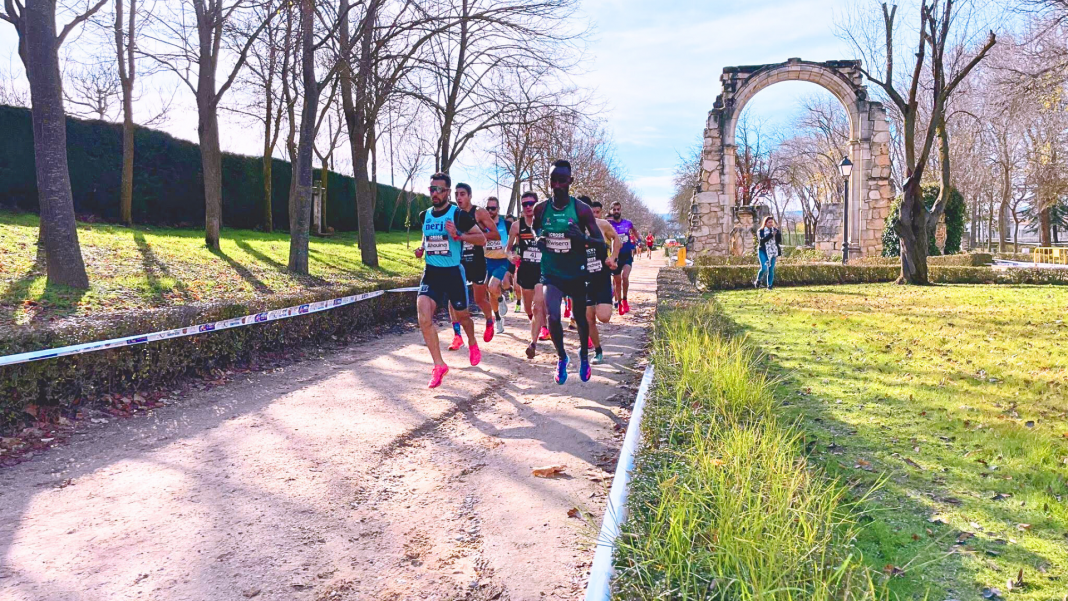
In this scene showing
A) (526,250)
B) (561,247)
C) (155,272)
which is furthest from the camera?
(155,272)

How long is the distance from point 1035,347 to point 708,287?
37.2ft

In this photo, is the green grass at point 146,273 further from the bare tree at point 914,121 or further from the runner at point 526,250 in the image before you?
the bare tree at point 914,121

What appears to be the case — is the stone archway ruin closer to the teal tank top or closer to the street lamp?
the street lamp

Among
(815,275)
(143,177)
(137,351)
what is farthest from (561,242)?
(143,177)

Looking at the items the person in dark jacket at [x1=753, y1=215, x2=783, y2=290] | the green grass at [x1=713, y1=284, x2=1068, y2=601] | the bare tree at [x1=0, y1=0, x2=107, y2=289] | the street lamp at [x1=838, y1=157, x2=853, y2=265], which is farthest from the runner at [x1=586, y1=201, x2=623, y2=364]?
the street lamp at [x1=838, y1=157, x2=853, y2=265]

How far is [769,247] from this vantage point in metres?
16.7

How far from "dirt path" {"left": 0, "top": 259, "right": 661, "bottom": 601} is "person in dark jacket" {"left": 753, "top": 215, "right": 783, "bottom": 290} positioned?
1070 centimetres

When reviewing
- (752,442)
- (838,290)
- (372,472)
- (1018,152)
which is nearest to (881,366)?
(752,442)

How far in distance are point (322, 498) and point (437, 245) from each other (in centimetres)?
339

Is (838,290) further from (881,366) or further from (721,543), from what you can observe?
(721,543)

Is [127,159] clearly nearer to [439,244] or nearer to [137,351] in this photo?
[137,351]

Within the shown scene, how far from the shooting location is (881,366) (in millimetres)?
7062

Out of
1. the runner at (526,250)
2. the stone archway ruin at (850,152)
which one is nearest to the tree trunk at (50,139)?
the runner at (526,250)

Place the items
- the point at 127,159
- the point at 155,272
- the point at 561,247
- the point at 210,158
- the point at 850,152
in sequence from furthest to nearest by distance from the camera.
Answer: the point at 850,152
the point at 127,159
the point at 210,158
the point at 155,272
the point at 561,247
